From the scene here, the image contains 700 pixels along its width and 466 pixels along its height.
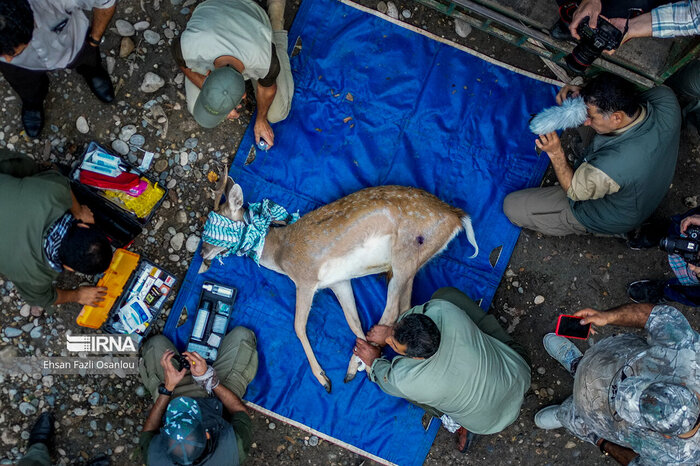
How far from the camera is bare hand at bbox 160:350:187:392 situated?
17.4ft

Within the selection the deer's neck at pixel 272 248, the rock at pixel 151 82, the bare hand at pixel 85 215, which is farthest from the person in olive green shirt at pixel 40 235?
the rock at pixel 151 82

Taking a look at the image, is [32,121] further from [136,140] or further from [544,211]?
[544,211]

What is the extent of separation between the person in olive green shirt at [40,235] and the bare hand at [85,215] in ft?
0.68

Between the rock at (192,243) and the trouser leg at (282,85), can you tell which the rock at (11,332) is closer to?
the rock at (192,243)

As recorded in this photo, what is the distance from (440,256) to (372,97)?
7.21 feet

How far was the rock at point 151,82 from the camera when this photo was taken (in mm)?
6017

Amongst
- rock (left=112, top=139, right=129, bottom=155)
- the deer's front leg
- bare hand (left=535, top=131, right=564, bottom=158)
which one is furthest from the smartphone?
rock (left=112, top=139, right=129, bottom=155)

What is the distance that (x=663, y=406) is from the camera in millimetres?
3617

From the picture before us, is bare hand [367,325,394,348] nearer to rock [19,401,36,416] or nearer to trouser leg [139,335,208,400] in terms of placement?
trouser leg [139,335,208,400]

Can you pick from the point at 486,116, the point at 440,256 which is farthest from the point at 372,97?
the point at 440,256

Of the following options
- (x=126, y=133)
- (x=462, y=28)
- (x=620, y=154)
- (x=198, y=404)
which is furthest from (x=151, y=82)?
(x=620, y=154)

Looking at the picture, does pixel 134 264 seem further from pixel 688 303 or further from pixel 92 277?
pixel 688 303

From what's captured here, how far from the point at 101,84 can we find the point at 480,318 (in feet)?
17.3

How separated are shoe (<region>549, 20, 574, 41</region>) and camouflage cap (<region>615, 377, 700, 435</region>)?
3.80 m
